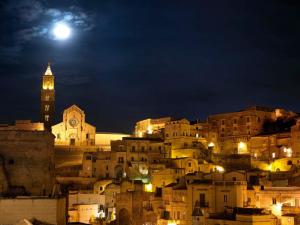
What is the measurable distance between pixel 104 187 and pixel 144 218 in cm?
964

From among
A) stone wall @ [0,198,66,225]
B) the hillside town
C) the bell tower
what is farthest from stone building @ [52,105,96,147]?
stone wall @ [0,198,66,225]

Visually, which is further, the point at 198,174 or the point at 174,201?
the point at 198,174

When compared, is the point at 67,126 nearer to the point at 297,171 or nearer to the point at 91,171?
the point at 91,171

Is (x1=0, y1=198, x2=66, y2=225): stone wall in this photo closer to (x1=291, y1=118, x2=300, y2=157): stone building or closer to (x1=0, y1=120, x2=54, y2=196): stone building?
(x1=0, y1=120, x2=54, y2=196): stone building

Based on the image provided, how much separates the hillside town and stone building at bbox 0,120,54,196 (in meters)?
0.05

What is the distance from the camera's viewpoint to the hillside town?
26.6m

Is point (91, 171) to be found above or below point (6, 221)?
above

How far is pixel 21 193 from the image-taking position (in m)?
25.6

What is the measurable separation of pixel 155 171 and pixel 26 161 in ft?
72.7

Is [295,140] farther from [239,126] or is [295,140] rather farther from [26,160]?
[26,160]

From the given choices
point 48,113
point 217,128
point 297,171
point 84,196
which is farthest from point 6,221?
point 217,128

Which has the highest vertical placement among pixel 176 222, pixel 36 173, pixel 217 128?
pixel 217 128

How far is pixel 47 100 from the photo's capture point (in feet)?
199

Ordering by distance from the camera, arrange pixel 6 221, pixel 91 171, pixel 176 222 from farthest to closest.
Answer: pixel 91 171 → pixel 176 222 → pixel 6 221
